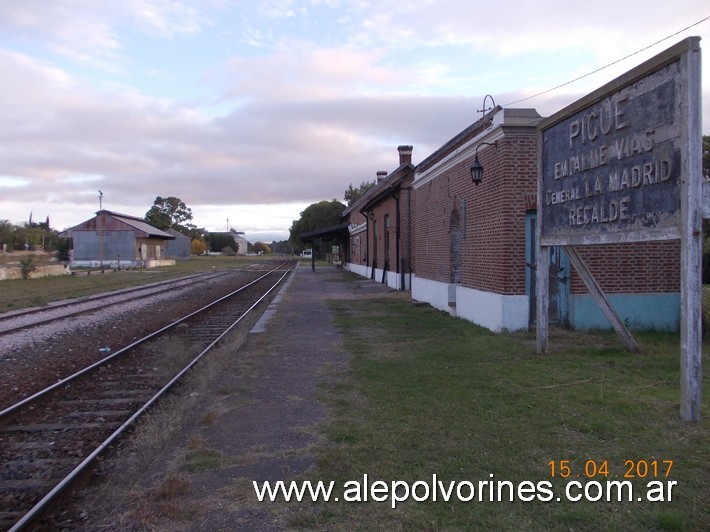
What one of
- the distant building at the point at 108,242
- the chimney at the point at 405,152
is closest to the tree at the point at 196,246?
the distant building at the point at 108,242

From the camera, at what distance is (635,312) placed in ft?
33.5

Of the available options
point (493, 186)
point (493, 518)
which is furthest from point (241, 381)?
point (493, 186)

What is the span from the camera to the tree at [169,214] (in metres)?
119

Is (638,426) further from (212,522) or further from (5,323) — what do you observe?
(5,323)

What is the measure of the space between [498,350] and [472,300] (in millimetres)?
3310

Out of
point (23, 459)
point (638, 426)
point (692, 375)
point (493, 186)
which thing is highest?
point (493, 186)

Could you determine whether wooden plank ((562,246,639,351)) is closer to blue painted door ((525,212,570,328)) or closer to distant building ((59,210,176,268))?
blue painted door ((525,212,570,328))

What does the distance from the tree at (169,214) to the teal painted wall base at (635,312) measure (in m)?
115

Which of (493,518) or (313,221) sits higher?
(313,221)

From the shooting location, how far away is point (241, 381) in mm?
7578

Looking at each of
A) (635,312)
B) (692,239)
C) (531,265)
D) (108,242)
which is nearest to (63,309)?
(531,265)

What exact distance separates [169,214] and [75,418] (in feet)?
401
